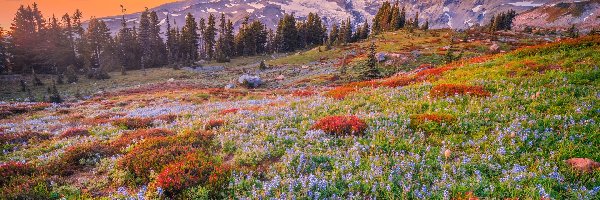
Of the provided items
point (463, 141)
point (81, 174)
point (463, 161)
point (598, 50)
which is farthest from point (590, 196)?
point (598, 50)

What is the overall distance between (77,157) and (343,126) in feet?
25.6

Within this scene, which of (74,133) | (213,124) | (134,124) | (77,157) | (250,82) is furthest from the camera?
(250,82)

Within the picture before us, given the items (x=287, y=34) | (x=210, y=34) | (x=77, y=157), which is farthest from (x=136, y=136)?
(x=287, y=34)

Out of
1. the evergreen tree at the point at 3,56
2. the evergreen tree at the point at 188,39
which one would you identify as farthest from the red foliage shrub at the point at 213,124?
the evergreen tree at the point at 188,39

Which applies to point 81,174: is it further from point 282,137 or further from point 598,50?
point 598,50

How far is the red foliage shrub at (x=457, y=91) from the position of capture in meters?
Answer: 11.7

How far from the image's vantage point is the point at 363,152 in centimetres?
769

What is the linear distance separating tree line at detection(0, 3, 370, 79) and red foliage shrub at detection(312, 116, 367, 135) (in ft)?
211

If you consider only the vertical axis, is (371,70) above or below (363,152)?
above

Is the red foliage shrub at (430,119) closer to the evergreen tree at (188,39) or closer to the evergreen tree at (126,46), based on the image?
the evergreen tree at (126,46)

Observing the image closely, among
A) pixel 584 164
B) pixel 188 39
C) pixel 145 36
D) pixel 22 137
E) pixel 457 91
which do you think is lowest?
pixel 22 137

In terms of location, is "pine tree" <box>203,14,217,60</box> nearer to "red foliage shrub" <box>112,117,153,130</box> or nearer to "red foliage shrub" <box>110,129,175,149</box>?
"red foliage shrub" <box>112,117,153,130</box>

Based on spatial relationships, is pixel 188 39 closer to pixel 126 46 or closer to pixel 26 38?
pixel 126 46

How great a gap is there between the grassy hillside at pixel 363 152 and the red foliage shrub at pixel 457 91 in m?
0.05
